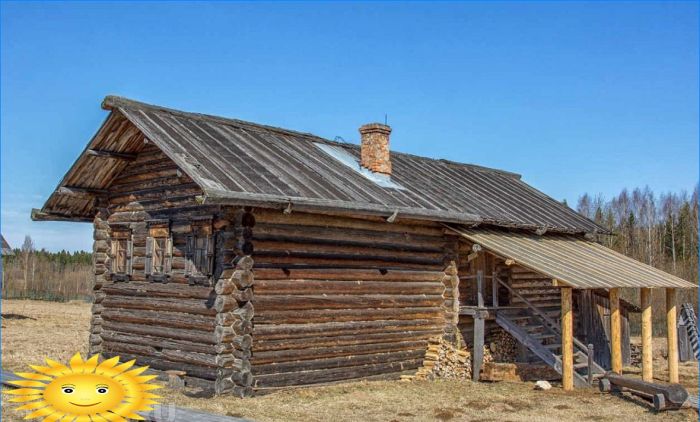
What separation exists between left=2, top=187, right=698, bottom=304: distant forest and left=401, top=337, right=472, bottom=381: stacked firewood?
37514 mm

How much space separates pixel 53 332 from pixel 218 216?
1512 centimetres

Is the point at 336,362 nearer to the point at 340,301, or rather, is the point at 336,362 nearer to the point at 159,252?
the point at 340,301

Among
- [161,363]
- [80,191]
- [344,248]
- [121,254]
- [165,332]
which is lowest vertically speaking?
[161,363]

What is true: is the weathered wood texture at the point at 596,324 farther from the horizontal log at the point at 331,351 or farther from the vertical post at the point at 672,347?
the horizontal log at the point at 331,351

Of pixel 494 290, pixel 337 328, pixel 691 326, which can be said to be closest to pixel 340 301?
pixel 337 328

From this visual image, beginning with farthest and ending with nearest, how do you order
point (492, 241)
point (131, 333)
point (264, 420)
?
point (492, 241)
point (131, 333)
point (264, 420)

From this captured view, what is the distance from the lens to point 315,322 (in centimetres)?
1482

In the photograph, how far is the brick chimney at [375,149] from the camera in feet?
61.2

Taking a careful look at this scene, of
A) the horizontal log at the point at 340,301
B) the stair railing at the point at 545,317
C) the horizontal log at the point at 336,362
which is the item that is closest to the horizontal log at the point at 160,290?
the horizontal log at the point at 340,301

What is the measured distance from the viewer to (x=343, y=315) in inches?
604

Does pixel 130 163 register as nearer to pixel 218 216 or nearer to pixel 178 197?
pixel 178 197

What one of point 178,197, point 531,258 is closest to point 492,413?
point 531,258

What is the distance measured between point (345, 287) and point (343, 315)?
594mm

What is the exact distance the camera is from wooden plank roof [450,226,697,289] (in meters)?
15.6
